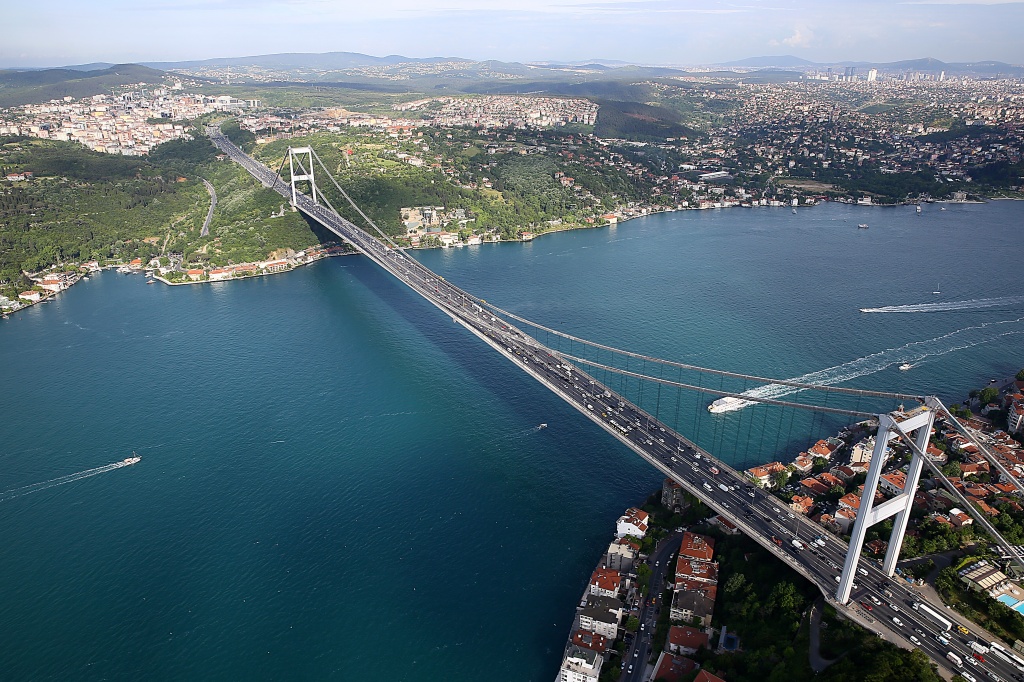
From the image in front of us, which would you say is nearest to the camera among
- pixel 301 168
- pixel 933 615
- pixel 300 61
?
pixel 933 615

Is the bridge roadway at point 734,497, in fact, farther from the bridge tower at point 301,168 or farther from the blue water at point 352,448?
the bridge tower at point 301,168

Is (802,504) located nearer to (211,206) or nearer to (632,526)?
Answer: (632,526)

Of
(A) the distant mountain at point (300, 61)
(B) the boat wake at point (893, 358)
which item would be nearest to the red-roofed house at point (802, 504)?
(B) the boat wake at point (893, 358)

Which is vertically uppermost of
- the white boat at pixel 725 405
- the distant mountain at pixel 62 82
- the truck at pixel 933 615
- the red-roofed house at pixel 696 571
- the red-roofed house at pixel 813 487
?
the distant mountain at pixel 62 82

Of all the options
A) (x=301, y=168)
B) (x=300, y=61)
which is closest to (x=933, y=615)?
(x=301, y=168)

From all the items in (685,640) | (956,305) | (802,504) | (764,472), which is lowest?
(956,305)

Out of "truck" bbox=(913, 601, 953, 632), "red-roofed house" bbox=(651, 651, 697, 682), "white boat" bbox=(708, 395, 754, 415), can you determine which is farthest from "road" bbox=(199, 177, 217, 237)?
"truck" bbox=(913, 601, 953, 632)
